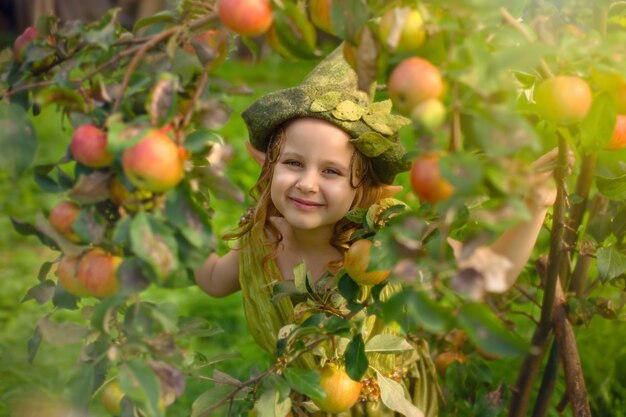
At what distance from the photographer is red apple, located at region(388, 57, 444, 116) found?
3.14 feet

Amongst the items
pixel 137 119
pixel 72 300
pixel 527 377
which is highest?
pixel 137 119

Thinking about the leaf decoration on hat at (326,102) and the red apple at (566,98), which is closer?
the red apple at (566,98)

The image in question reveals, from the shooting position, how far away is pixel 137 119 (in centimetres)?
104

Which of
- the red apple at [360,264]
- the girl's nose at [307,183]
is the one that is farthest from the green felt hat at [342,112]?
the red apple at [360,264]

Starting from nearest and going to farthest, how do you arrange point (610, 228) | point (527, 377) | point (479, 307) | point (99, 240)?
point (479, 307) → point (99, 240) → point (610, 228) → point (527, 377)

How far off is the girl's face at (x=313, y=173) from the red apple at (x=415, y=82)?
66 cm

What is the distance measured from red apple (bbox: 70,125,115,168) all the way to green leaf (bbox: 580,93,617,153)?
0.67 metres

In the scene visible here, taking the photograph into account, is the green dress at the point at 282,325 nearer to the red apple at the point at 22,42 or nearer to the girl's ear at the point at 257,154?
the girl's ear at the point at 257,154

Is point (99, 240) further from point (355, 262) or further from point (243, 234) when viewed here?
point (243, 234)

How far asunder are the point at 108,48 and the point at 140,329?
0.39 metres

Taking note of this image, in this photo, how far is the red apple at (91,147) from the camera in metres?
1.05

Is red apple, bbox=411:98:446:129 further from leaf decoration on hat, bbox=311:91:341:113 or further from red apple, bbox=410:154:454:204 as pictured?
leaf decoration on hat, bbox=311:91:341:113

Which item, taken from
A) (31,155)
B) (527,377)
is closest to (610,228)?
(527,377)

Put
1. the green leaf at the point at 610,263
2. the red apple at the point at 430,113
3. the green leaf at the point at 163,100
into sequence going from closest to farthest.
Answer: the red apple at the point at 430,113, the green leaf at the point at 163,100, the green leaf at the point at 610,263
